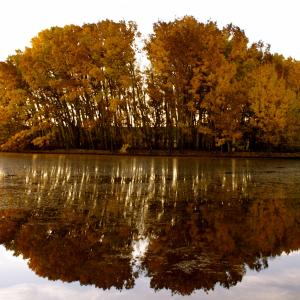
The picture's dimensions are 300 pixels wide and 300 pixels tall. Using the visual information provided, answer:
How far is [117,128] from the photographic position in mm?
52219

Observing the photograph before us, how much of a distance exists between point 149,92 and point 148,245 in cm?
4176

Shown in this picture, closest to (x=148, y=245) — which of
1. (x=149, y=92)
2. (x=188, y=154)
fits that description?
(x=188, y=154)

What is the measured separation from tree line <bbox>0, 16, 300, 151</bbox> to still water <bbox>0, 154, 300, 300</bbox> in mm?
33529

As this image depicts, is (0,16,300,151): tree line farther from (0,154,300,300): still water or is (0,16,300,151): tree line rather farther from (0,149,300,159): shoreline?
(0,154,300,300): still water

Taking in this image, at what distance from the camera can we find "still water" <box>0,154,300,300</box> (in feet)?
19.3

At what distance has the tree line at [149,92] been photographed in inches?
1864

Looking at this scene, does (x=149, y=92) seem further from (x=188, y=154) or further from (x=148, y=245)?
(x=148, y=245)

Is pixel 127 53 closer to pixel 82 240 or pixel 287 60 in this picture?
pixel 287 60

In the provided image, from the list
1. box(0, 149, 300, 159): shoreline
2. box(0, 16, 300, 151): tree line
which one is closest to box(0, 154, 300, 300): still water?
box(0, 149, 300, 159): shoreline

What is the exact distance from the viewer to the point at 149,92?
49.2 metres

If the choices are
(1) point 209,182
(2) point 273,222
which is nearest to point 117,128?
(1) point 209,182

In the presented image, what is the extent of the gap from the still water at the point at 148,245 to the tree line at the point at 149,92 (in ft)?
110

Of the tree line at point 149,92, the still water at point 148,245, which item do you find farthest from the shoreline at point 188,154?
the still water at point 148,245

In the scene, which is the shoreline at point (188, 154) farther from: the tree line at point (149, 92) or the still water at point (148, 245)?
the still water at point (148, 245)
